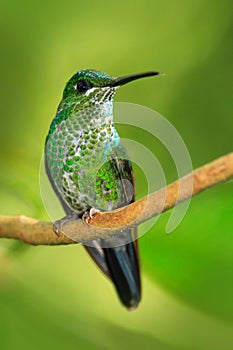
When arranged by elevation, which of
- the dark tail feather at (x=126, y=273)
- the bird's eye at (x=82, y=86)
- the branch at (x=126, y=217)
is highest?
the bird's eye at (x=82, y=86)

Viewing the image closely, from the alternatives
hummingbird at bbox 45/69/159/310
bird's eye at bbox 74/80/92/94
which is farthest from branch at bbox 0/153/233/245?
bird's eye at bbox 74/80/92/94

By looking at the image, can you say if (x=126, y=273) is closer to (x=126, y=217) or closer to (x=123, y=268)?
(x=123, y=268)

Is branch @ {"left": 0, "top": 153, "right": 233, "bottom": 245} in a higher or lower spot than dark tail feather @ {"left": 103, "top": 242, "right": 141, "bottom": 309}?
higher

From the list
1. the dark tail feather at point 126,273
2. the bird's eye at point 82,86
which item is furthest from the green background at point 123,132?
the bird's eye at point 82,86

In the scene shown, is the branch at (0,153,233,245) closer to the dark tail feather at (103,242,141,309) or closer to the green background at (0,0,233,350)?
the green background at (0,0,233,350)

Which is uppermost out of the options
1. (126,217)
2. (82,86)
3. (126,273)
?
(82,86)

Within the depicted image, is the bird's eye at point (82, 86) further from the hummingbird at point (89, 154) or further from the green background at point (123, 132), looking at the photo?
the green background at point (123, 132)

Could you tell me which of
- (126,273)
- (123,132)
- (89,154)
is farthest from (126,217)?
(123,132)
